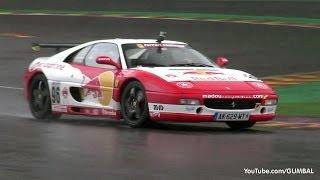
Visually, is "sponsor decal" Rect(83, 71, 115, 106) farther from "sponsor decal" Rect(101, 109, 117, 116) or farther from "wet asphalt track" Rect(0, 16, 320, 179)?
"wet asphalt track" Rect(0, 16, 320, 179)

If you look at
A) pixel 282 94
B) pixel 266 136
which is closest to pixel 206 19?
pixel 282 94

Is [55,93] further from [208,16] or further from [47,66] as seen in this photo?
[208,16]

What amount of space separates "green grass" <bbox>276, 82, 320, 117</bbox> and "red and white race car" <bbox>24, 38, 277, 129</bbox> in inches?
87.6

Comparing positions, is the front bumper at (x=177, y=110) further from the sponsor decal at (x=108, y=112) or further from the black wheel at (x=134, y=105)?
the sponsor decal at (x=108, y=112)

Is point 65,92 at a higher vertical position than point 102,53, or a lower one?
lower

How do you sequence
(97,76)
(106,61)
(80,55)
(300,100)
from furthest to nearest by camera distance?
(300,100)
(80,55)
(97,76)
(106,61)

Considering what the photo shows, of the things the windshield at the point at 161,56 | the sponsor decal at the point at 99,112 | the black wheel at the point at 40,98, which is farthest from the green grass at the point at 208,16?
the sponsor decal at the point at 99,112

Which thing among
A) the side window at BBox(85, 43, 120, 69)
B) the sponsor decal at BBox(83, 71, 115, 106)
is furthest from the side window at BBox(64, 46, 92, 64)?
the sponsor decal at BBox(83, 71, 115, 106)

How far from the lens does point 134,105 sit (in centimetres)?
1230

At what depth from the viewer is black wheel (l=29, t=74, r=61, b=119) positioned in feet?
45.8

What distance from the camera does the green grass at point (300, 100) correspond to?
15.0 meters

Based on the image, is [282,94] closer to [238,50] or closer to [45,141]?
[45,141]

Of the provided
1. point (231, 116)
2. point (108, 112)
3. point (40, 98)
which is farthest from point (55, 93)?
point (231, 116)

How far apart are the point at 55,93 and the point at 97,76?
3.34 feet
